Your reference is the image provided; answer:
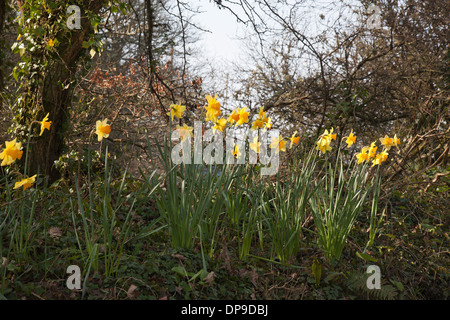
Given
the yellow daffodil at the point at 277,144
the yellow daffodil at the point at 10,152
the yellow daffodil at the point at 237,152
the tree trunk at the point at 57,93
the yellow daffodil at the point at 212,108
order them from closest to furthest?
the yellow daffodil at the point at 10,152
the yellow daffodil at the point at 212,108
the yellow daffodil at the point at 277,144
the yellow daffodil at the point at 237,152
the tree trunk at the point at 57,93

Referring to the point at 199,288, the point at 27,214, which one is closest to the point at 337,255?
the point at 199,288

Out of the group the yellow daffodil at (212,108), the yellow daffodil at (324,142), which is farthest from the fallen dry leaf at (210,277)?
the yellow daffodil at (324,142)

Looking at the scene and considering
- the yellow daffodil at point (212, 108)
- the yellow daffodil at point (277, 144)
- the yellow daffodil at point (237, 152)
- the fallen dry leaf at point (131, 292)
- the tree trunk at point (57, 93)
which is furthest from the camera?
→ the tree trunk at point (57, 93)

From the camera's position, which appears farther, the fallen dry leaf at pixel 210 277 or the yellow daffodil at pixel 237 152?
the yellow daffodil at pixel 237 152

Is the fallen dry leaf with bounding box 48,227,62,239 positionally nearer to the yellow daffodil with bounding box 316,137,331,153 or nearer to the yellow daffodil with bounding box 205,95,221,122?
the yellow daffodil with bounding box 205,95,221,122

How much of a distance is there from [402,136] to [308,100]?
1.25 m

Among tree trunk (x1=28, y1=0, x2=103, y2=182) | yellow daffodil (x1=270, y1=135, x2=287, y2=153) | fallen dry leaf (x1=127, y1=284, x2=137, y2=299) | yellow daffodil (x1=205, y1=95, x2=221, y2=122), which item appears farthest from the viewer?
tree trunk (x1=28, y1=0, x2=103, y2=182)

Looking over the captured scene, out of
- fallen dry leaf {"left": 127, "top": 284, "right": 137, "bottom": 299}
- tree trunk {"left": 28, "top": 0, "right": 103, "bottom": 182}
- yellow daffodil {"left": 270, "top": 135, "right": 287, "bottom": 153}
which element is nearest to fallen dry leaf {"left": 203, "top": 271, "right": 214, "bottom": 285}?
fallen dry leaf {"left": 127, "top": 284, "right": 137, "bottom": 299}

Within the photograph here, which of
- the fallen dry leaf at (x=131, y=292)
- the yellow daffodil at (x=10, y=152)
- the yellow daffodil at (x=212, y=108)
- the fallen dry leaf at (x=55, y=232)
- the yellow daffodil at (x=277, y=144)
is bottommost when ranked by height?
the fallen dry leaf at (x=131, y=292)

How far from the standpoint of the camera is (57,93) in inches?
156

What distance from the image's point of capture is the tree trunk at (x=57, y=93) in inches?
155

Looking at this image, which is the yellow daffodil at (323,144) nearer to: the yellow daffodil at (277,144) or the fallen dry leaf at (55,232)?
the yellow daffodil at (277,144)

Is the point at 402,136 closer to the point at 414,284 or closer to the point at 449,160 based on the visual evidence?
the point at 449,160

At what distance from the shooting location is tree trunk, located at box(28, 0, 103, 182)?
12.9 ft
